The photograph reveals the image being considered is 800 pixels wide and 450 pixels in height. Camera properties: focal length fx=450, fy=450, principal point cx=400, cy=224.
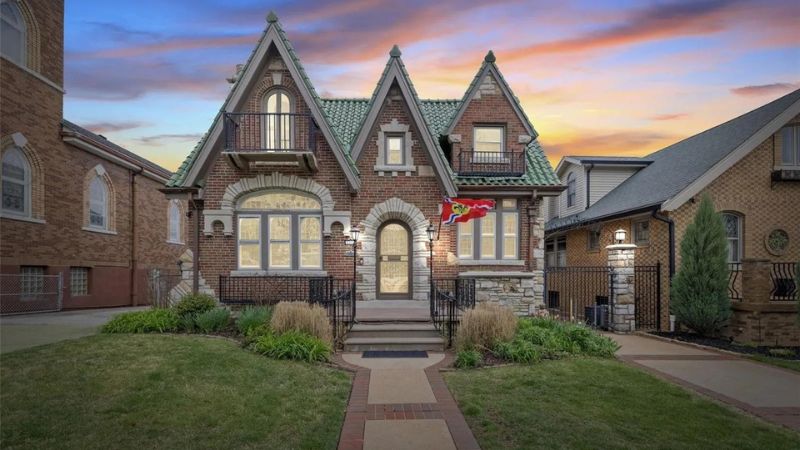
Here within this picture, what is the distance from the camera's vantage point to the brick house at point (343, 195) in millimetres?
13305

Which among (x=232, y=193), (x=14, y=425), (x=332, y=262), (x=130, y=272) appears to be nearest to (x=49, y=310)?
(x=130, y=272)

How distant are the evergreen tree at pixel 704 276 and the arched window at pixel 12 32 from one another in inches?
895

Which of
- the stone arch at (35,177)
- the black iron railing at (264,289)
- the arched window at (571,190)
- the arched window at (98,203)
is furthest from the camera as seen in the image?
the arched window at (571,190)

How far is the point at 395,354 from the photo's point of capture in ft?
30.9

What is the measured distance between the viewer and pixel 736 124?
57.9 feet

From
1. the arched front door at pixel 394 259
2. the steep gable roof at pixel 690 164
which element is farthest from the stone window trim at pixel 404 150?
the steep gable roof at pixel 690 164

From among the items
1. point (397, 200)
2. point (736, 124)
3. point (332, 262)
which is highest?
point (736, 124)

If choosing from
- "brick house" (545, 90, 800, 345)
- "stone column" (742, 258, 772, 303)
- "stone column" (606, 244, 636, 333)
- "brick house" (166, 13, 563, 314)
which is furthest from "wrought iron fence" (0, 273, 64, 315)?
"stone column" (742, 258, 772, 303)

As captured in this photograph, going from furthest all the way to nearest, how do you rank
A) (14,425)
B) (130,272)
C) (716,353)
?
(130,272)
(716,353)
(14,425)

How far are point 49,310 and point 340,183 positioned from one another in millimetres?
12569

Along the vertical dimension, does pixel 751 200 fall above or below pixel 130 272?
above

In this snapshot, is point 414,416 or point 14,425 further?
point 414,416

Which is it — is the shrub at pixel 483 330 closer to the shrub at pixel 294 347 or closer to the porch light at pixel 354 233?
the shrub at pixel 294 347

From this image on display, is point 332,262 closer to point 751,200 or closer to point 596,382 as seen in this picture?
point 596,382
